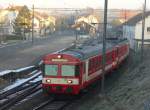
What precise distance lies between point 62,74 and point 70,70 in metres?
0.45

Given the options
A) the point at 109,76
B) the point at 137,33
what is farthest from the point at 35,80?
the point at 137,33

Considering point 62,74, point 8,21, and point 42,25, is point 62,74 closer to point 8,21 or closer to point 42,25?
point 8,21

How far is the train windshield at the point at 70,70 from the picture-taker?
2284cm

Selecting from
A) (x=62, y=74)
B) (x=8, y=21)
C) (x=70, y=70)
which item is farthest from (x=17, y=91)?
(x=8, y=21)

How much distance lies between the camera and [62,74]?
22969 millimetres

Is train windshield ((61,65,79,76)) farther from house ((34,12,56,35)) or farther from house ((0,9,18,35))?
house ((34,12,56,35))

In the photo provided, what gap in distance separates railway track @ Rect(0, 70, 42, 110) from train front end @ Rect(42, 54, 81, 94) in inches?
88.6

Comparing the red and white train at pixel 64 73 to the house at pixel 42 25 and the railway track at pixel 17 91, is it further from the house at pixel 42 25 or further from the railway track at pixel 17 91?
the house at pixel 42 25

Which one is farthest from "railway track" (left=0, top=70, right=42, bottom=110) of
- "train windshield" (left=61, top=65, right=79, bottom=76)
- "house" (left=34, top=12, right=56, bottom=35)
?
"house" (left=34, top=12, right=56, bottom=35)

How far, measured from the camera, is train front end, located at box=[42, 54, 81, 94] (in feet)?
74.9

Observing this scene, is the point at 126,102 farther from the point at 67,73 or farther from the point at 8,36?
the point at 8,36

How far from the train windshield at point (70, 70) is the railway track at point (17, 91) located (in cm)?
309

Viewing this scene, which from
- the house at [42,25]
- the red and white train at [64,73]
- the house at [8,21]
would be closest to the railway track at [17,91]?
the red and white train at [64,73]

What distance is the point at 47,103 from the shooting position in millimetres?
22953
